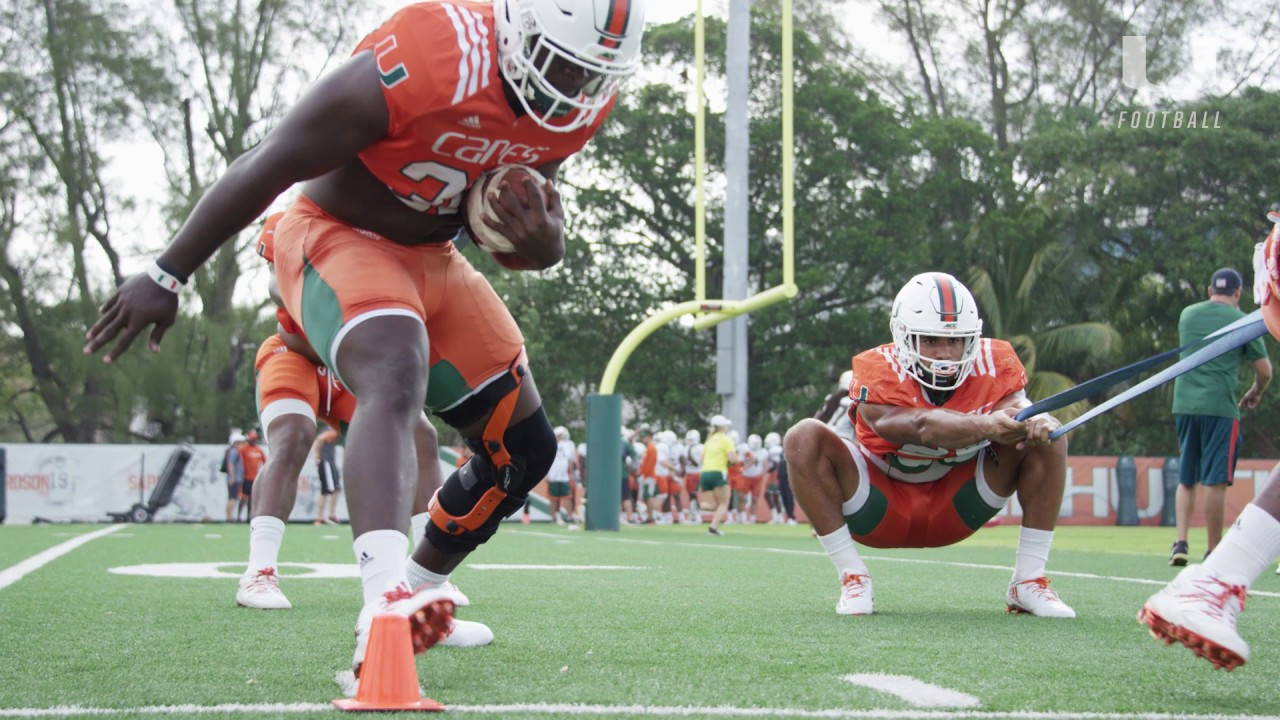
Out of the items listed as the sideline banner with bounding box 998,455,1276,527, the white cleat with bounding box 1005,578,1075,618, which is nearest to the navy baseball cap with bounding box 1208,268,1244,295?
the white cleat with bounding box 1005,578,1075,618

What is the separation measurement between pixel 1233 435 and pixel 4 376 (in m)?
28.7

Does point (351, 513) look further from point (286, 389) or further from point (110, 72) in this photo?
point (110, 72)

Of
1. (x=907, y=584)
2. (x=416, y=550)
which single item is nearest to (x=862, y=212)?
(x=907, y=584)

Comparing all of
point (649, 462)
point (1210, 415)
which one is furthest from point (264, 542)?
point (649, 462)

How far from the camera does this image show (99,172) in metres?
28.9

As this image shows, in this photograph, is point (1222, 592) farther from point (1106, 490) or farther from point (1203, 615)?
point (1106, 490)

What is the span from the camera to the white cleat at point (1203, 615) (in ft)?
8.92

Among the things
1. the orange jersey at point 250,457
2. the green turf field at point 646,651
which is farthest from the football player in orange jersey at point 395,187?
the orange jersey at point 250,457

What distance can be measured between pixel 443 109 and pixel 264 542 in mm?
2704

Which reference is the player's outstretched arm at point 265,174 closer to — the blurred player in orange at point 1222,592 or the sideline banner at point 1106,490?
the blurred player in orange at point 1222,592

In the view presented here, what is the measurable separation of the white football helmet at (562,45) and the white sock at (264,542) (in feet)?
8.53

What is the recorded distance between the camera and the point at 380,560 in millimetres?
2740

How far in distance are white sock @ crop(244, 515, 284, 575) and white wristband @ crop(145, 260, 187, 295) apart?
2.20 meters

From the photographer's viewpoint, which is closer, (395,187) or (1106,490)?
(395,187)
